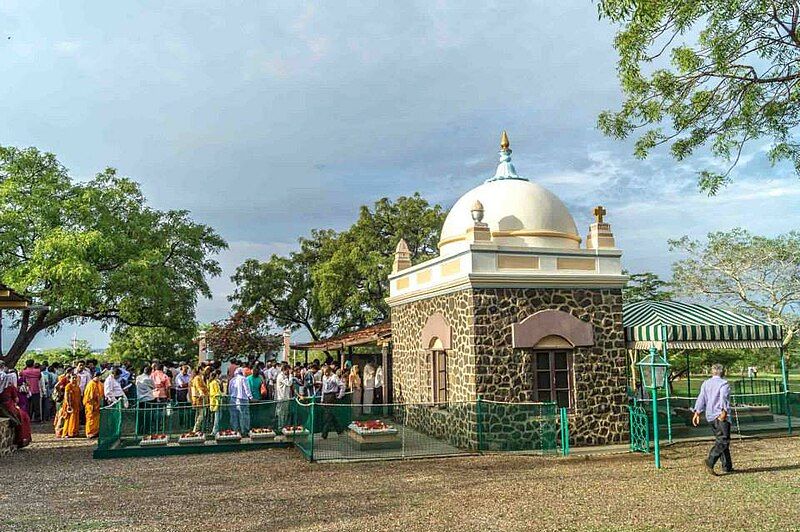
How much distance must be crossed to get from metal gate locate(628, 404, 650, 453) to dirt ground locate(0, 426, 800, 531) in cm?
42

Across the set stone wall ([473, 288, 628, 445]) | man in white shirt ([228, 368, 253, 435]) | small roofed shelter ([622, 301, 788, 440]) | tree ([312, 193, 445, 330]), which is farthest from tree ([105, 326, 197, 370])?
small roofed shelter ([622, 301, 788, 440])

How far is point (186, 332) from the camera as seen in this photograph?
24328 millimetres

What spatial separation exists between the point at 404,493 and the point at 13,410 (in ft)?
28.6

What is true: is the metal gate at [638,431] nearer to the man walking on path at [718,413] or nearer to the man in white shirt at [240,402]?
the man walking on path at [718,413]

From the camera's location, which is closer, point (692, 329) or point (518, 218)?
point (692, 329)

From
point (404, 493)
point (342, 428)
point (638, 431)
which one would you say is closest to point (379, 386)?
point (342, 428)

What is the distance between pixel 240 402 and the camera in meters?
14.5

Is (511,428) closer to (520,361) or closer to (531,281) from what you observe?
(520,361)

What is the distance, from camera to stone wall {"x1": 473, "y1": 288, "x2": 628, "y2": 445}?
1285cm

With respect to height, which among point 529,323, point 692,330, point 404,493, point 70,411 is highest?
point 529,323

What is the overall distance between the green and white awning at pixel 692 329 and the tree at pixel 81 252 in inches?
564

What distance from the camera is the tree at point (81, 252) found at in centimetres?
1977

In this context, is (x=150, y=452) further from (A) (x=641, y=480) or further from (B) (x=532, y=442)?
(A) (x=641, y=480)

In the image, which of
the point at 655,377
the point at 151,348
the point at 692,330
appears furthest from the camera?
the point at 151,348
